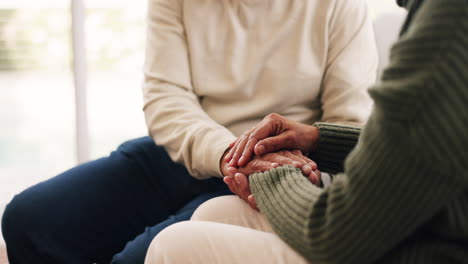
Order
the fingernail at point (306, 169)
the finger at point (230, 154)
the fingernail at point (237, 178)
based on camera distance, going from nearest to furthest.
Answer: the fingernail at point (306, 169)
the fingernail at point (237, 178)
the finger at point (230, 154)

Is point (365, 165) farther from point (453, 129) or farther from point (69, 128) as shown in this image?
point (69, 128)

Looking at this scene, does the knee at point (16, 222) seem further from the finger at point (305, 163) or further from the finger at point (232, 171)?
the finger at point (305, 163)

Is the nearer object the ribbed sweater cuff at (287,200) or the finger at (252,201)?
the ribbed sweater cuff at (287,200)

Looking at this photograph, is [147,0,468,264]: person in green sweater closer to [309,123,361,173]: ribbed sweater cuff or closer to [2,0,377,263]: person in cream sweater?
[309,123,361,173]: ribbed sweater cuff

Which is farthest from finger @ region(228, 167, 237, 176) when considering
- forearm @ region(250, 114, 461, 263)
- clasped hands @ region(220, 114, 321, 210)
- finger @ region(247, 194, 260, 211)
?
forearm @ region(250, 114, 461, 263)

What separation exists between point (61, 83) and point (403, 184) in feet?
6.61

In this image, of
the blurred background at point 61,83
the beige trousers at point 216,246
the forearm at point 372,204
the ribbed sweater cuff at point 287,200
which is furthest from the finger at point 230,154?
the blurred background at point 61,83

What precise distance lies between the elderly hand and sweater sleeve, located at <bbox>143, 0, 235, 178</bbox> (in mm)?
193

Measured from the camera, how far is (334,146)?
118cm

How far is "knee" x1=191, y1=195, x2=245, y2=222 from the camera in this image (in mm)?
1074

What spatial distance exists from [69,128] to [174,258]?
1.76 metres

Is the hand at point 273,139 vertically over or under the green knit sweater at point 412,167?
under

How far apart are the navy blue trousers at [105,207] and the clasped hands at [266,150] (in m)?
0.21

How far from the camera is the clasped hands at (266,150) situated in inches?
43.0
